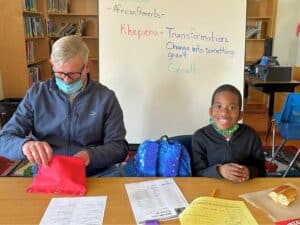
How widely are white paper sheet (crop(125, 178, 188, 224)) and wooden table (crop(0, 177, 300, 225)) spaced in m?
0.02

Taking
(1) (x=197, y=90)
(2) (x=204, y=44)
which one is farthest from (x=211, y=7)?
(1) (x=197, y=90)

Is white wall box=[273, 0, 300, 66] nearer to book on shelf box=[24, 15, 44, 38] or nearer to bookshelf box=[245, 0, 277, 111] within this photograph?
bookshelf box=[245, 0, 277, 111]

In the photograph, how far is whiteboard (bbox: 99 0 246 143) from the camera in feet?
8.43

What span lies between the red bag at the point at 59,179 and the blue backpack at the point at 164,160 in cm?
34

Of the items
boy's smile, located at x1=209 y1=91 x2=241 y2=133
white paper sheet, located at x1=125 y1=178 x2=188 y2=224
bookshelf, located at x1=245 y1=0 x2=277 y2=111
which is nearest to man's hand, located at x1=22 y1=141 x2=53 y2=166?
white paper sheet, located at x1=125 y1=178 x2=188 y2=224

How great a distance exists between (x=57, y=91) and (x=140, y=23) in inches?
50.1

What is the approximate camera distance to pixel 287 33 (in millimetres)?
5090

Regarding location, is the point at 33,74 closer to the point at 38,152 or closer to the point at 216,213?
the point at 38,152

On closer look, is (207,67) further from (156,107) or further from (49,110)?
(49,110)

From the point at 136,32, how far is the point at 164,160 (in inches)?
58.9

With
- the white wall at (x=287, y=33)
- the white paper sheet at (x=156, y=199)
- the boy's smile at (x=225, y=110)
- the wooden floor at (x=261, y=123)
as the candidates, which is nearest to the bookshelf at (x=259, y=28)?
the white wall at (x=287, y=33)

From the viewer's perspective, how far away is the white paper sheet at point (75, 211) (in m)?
0.95

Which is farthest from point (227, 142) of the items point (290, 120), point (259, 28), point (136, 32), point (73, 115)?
point (259, 28)

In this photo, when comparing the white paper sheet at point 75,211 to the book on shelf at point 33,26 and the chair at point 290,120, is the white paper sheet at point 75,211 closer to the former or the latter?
the chair at point 290,120
